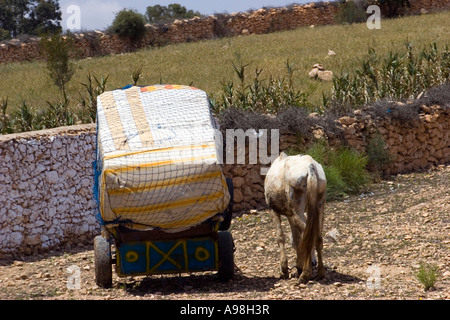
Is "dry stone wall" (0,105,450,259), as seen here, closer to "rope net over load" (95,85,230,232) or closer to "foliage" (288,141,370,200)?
"foliage" (288,141,370,200)

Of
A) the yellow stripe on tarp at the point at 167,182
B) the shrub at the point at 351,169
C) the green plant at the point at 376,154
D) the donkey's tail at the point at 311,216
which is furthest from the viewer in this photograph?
the green plant at the point at 376,154

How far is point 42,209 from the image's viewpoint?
11.3 m

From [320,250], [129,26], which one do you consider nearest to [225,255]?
[320,250]

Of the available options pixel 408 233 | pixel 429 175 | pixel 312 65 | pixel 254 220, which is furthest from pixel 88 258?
pixel 312 65

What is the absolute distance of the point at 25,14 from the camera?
5362 cm

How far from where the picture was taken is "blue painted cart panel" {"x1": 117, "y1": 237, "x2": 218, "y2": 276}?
26.8ft

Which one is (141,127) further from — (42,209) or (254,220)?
(254,220)

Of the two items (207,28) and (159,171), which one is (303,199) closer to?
(159,171)

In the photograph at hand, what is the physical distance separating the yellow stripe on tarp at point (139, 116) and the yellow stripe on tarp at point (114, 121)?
7.3 inches

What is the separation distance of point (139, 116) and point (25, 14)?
161 ft

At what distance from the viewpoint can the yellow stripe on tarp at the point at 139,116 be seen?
777 cm

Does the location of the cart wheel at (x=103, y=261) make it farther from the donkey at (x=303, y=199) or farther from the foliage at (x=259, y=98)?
the foliage at (x=259, y=98)

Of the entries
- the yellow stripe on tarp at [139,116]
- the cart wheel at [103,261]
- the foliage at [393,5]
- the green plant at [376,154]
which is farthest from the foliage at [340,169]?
the foliage at [393,5]

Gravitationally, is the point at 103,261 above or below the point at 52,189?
below
